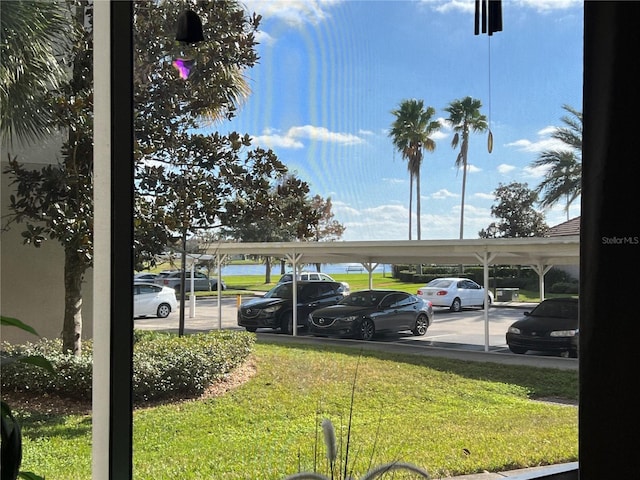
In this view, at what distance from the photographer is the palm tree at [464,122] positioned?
2.75 metres

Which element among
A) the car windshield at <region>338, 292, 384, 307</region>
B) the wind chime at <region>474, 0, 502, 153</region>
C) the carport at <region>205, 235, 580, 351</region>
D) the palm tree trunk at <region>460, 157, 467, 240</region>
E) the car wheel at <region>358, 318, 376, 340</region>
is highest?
the wind chime at <region>474, 0, 502, 153</region>

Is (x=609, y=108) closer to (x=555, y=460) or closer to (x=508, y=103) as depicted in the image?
(x=508, y=103)

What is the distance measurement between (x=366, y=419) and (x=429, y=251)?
3.82 ft

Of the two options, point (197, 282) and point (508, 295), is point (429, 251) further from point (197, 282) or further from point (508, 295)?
point (197, 282)

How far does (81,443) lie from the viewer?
209 cm

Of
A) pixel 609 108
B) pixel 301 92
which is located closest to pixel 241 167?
pixel 301 92

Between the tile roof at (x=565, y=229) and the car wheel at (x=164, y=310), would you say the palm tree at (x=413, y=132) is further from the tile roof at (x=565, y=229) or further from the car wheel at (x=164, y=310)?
the car wheel at (x=164, y=310)

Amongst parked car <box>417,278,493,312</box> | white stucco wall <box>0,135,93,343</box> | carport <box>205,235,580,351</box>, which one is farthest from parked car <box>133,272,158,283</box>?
parked car <box>417,278,493,312</box>

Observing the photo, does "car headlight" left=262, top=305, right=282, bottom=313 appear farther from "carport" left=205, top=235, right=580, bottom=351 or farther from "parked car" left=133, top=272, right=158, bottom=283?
"parked car" left=133, top=272, right=158, bottom=283

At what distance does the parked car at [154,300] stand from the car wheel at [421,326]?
1223 millimetres

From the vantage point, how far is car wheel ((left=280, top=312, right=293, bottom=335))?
252 centimetres

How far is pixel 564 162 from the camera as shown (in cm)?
293

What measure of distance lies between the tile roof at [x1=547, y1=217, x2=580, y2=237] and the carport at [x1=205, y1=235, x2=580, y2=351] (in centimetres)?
2

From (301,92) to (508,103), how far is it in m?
1.20
